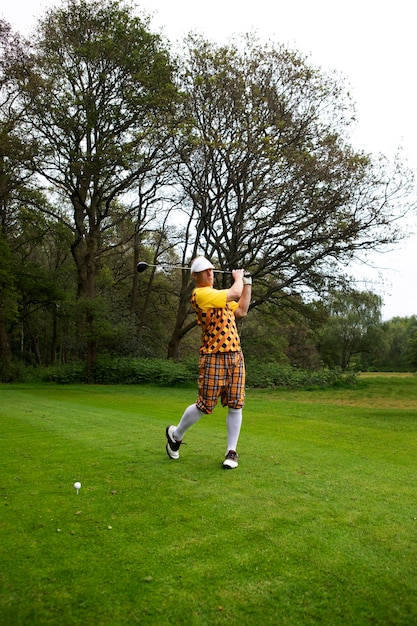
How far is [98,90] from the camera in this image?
22062mm

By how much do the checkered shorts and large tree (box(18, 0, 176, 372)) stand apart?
17744mm

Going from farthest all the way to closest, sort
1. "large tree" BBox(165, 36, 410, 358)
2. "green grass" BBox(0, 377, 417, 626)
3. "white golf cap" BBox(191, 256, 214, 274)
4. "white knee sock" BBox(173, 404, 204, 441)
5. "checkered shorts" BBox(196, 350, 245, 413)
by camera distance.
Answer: "large tree" BBox(165, 36, 410, 358) < "white golf cap" BBox(191, 256, 214, 274) < "white knee sock" BBox(173, 404, 204, 441) < "checkered shorts" BBox(196, 350, 245, 413) < "green grass" BBox(0, 377, 417, 626)

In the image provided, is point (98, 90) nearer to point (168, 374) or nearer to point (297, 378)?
point (168, 374)

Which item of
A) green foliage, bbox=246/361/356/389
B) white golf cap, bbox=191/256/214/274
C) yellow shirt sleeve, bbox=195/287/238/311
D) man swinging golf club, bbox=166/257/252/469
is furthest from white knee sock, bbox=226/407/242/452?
green foliage, bbox=246/361/356/389

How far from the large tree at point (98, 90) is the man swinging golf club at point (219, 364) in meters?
17.3

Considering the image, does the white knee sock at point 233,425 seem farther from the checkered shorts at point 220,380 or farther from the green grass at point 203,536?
the green grass at point 203,536

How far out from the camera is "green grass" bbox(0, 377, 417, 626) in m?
2.32

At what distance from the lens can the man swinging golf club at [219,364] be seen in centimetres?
502

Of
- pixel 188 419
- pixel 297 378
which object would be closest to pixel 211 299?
pixel 188 419

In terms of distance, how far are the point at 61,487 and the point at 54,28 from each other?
76.7 feet

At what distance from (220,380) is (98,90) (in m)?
20.8

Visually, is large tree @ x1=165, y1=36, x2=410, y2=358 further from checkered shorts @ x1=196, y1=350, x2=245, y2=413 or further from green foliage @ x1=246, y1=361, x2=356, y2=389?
checkered shorts @ x1=196, y1=350, x2=245, y2=413

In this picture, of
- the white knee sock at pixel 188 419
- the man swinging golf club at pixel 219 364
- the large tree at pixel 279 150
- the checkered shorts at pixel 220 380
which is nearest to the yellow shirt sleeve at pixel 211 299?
the man swinging golf club at pixel 219 364

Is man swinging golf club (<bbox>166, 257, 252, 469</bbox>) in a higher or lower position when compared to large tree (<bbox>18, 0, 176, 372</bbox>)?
lower
